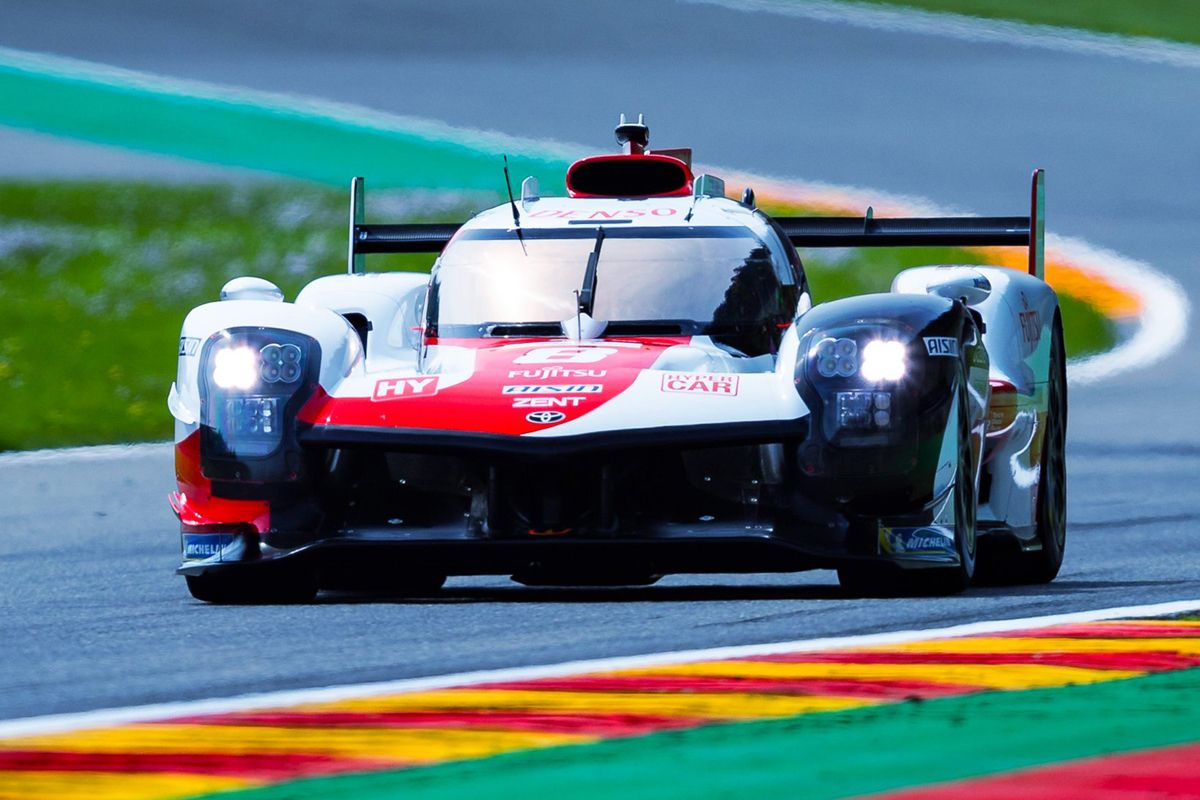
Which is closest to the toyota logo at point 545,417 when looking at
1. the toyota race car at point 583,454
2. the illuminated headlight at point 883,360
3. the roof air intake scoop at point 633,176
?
the toyota race car at point 583,454

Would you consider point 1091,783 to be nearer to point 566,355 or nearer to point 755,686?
point 755,686

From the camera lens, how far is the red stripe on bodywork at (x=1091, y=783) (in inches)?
169

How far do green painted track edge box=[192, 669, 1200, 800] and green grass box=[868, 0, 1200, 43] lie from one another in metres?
26.5

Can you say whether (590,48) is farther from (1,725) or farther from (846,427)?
(1,725)

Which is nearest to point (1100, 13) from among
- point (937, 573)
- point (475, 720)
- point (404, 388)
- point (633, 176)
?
point (633, 176)

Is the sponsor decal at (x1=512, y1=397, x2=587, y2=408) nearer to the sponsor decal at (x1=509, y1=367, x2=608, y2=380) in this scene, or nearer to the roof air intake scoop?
the sponsor decal at (x1=509, y1=367, x2=608, y2=380)

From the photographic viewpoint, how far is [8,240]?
69.6ft

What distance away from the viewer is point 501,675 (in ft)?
18.8

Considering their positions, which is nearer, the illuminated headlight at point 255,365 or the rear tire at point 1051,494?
the illuminated headlight at point 255,365

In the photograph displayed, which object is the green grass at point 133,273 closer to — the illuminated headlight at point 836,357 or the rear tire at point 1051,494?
the rear tire at point 1051,494

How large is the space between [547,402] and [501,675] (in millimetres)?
1709

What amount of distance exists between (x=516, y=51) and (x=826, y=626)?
78.1 ft


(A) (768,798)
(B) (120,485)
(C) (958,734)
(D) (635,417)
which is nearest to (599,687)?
(C) (958,734)

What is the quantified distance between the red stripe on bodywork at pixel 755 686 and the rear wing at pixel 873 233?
4.35m
